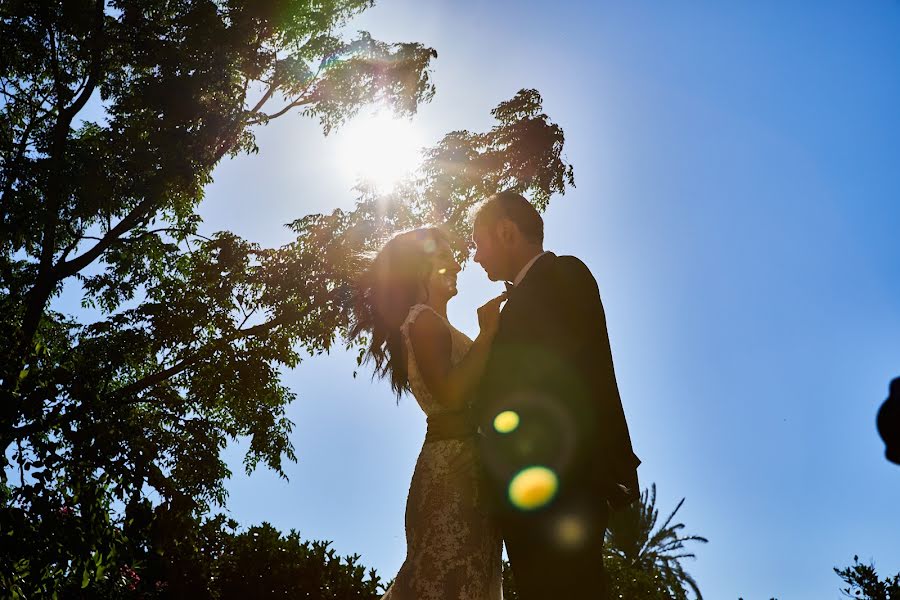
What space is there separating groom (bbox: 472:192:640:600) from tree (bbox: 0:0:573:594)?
21.8ft

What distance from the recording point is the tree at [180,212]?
35.6 ft

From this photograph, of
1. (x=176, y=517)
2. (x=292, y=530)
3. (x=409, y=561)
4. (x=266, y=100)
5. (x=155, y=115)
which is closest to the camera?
(x=409, y=561)

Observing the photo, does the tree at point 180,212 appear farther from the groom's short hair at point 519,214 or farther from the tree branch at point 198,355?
the groom's short hair at point 519,214

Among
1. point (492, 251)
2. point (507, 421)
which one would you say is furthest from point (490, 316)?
point (507, 421)

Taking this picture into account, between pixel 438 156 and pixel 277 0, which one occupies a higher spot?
pixel 277 0

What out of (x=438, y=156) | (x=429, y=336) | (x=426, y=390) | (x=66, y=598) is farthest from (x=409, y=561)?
(x=438, y=156)

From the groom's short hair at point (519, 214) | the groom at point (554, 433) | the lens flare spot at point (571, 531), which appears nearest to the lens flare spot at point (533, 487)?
the groom at point (554, 433)

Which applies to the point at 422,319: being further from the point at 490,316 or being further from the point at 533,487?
the point at 533,487

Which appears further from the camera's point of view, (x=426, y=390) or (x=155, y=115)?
(x=155, y=115)

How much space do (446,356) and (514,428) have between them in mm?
866

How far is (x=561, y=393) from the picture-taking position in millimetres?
→ 2924

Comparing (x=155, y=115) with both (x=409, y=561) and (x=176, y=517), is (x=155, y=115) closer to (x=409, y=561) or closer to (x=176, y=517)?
(x=176, y=517)

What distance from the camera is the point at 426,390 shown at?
12.2 feet

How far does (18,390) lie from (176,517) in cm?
494
